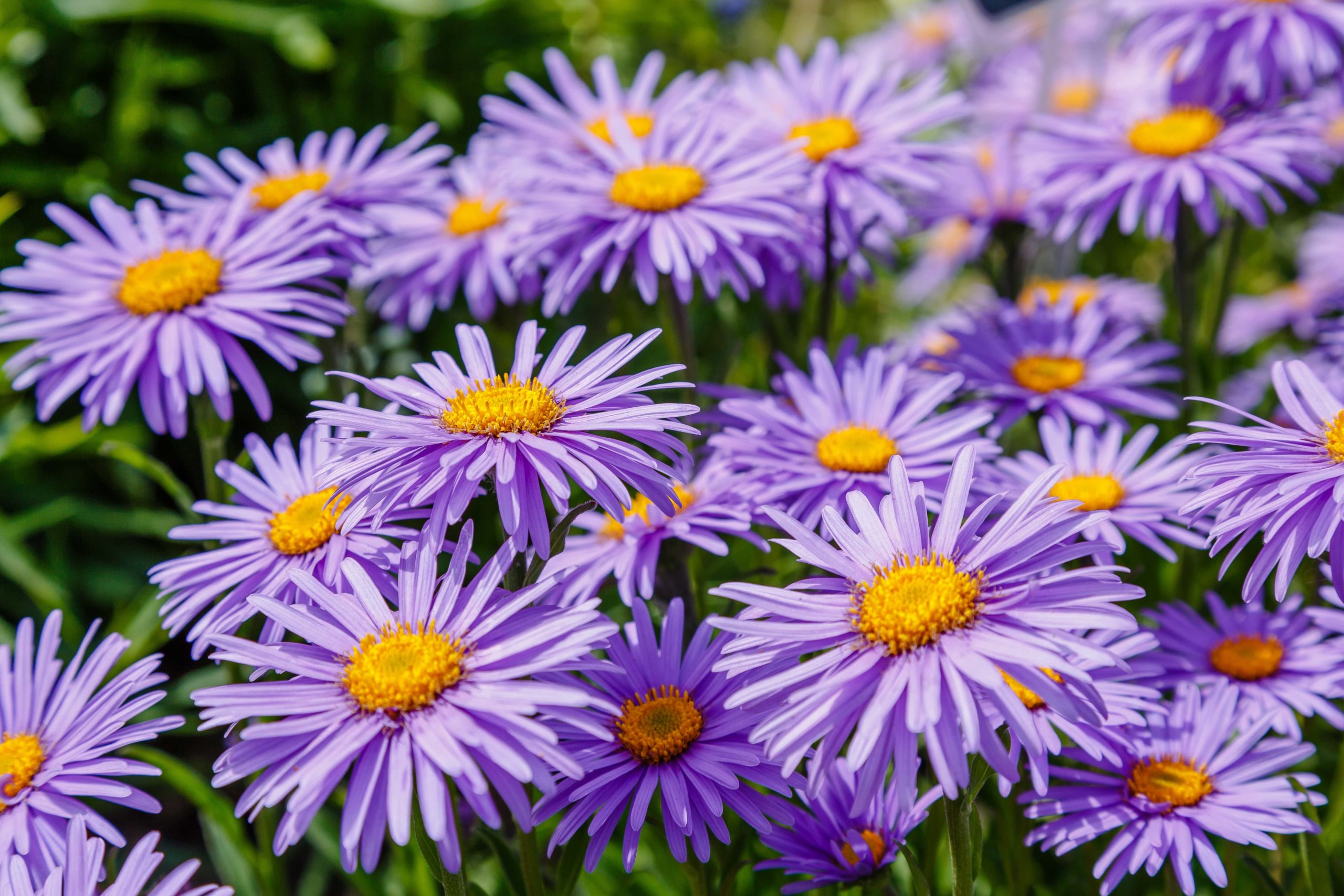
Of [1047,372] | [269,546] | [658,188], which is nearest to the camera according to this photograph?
[269,546]

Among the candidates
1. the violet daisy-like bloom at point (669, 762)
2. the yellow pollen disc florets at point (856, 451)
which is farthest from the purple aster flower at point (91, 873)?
the yellow pollen disc florets at point (856, 451)

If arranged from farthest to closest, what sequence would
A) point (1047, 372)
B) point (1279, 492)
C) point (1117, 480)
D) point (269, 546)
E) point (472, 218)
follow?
point (472, 218) < point (1047, 372) < point (1117, 480) < point (269, 546) < point (1279, 492)

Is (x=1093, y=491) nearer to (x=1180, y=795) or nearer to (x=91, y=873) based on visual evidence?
(x=1180, y=795)

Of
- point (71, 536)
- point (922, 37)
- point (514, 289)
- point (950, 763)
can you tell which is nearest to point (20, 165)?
point (71, 536)

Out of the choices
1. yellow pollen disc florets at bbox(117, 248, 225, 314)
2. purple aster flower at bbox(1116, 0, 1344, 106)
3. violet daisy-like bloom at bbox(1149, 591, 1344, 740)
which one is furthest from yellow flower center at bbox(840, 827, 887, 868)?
purple aster flower at bbox(1116, 0, 1344, 106)

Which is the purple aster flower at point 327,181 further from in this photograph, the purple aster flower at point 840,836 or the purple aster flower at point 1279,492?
the purple aster flower at point 1279,492

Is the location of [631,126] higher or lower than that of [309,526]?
higher

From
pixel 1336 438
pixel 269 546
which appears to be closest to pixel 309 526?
pixel 269 546
